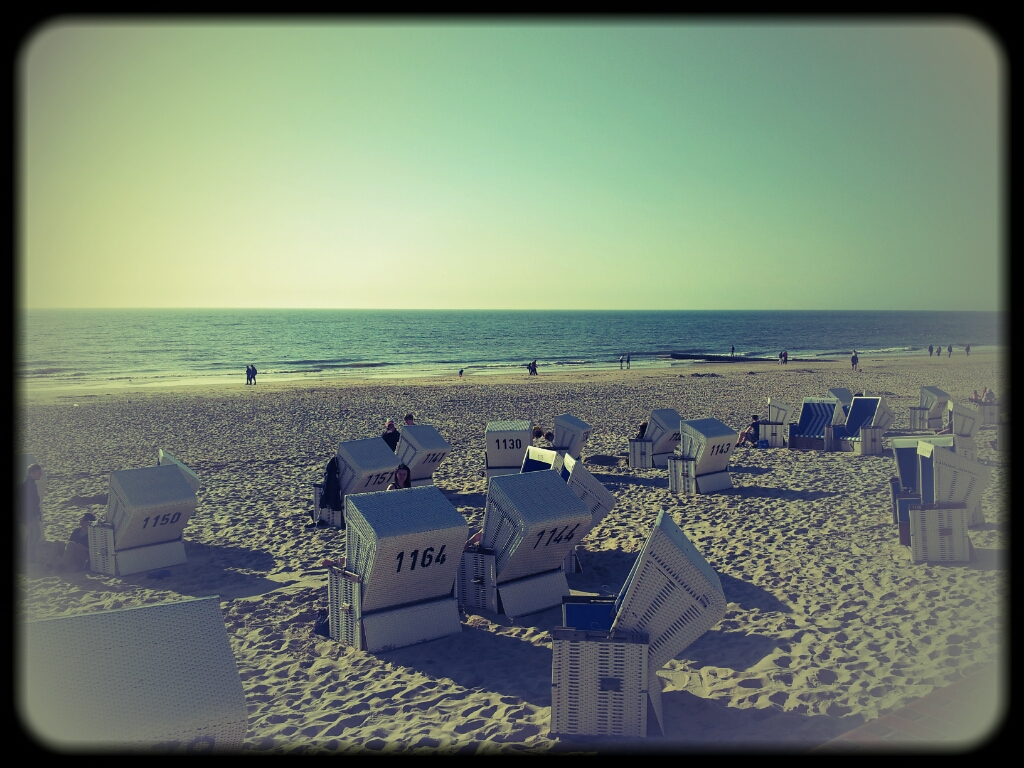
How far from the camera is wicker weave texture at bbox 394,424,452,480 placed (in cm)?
1198

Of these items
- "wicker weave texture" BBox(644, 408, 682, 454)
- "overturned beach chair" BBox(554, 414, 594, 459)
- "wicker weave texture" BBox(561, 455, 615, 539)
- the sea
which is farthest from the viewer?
the sea

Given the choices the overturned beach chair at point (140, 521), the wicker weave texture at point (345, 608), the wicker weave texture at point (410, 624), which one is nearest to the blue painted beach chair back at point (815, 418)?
the wicker weave texture at point (410, 624)

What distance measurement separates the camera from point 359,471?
1038cm

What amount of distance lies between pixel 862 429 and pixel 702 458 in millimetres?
4980

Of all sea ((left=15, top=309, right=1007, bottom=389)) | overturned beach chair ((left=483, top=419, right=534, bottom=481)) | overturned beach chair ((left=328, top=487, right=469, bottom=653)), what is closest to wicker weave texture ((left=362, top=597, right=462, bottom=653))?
overturned beach chair ((left=328, top=487, right=469, bottom=653))

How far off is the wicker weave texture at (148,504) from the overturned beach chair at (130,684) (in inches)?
211

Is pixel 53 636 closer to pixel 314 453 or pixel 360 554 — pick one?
pixel 360 554

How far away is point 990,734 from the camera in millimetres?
3740

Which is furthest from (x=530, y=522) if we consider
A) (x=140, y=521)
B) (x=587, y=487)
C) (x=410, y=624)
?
(x=140, y=521)

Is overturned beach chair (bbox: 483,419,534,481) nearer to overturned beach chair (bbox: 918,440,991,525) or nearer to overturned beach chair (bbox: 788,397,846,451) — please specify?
overturned beach chair (bbox: 918,440,991,525)

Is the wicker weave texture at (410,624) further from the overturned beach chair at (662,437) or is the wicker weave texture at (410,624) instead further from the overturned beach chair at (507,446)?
the overturned beach chair at (662,437)

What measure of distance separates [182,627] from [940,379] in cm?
3834

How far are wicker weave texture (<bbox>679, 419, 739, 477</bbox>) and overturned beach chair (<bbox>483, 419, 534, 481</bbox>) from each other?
9.34ft

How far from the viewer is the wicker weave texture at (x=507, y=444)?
12875 millimetres
